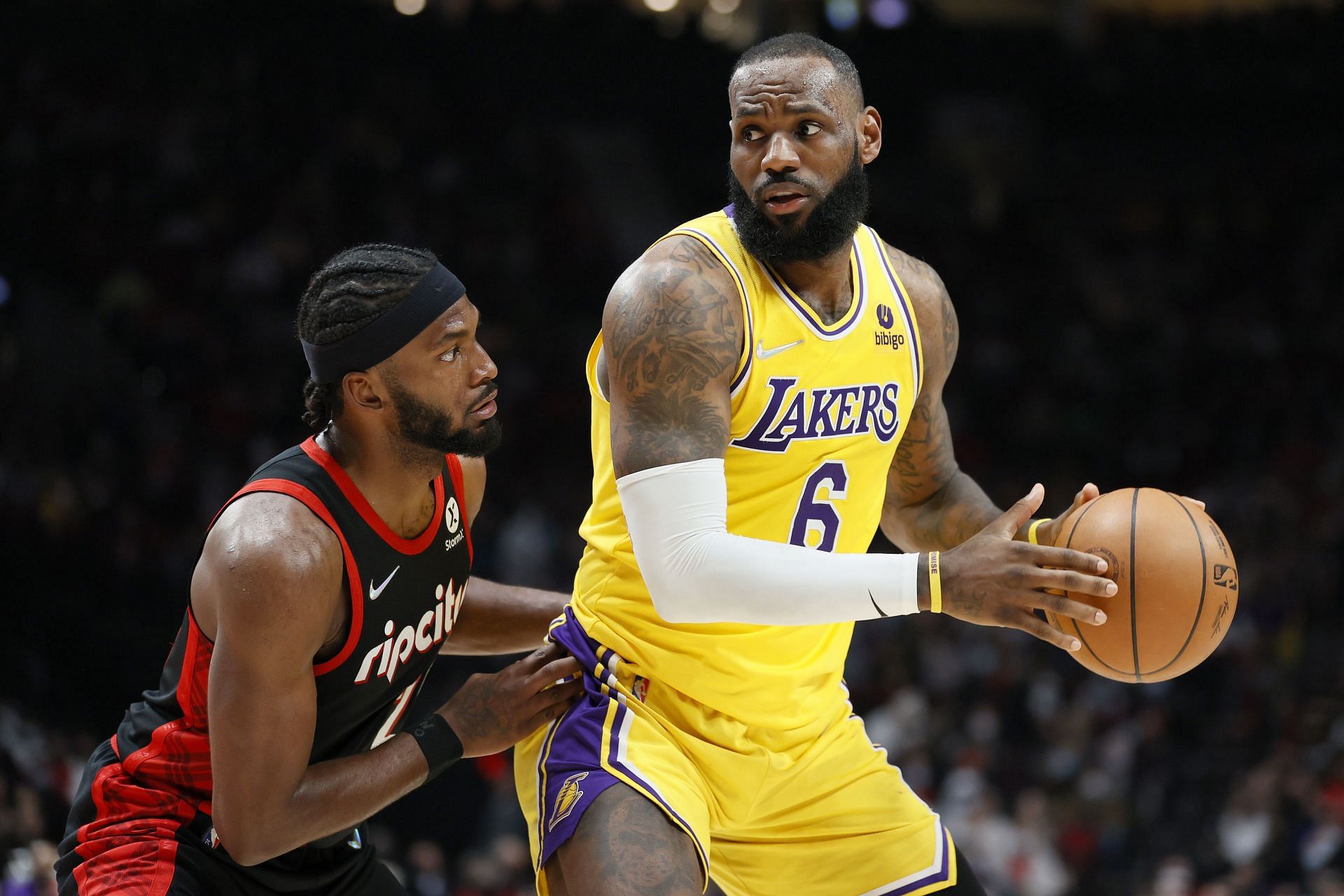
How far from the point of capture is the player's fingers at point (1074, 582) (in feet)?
9.44

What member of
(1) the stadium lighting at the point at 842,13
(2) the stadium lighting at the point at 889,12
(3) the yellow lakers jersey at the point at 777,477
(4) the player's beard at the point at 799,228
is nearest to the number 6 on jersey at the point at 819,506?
(3) the yellow lakers jersey at the point at 777,477

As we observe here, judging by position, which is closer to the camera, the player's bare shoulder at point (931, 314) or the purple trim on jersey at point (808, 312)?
the purple trim on jersey at point (808, 312)

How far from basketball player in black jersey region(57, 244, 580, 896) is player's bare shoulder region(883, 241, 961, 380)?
1146mm

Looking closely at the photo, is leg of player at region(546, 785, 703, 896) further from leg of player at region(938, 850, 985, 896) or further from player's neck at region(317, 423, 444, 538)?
player's neck at region(317, 423, 444, 538)

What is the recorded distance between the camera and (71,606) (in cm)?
963

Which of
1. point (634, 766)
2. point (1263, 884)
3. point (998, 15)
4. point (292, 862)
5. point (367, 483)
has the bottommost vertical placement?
point (1263, 884)

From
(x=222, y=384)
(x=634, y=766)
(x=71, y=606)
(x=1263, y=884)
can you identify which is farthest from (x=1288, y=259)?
(x=634, y=766)

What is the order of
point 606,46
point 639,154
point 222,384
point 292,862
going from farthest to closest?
point 639,154 < point 606,46 < point 222,384 < point 292,862

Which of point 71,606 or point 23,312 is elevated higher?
point 23,312

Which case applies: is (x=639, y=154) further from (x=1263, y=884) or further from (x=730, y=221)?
(x=730, y=221)

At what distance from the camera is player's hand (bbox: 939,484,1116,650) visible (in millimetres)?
2906

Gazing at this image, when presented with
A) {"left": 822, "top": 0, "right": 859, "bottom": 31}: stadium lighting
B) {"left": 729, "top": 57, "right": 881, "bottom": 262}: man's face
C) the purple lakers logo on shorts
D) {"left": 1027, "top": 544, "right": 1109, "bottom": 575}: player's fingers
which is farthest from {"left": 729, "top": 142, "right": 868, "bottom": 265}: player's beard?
{"left": 822, "top": 0, "right": 859, "bottom": 31}: stadium lighting

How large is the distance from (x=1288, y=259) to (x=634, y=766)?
45.5ft

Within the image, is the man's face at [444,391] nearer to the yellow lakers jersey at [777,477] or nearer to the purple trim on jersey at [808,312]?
the yellow lakers jersey at [777,477]
